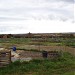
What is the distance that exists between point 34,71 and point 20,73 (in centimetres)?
107

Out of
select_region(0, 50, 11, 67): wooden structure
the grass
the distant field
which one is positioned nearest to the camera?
the grass

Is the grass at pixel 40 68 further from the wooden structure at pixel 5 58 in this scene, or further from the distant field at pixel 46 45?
the distant field at pixel 46 45

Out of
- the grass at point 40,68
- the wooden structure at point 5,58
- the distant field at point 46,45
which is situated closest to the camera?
the grass at point 40,68

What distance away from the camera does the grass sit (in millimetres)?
15991

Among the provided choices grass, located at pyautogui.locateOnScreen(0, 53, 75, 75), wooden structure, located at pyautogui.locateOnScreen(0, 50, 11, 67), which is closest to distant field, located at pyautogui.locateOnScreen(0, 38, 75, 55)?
grass, located at pyautogui.locateOnScreen(0, 53, 75, 75)

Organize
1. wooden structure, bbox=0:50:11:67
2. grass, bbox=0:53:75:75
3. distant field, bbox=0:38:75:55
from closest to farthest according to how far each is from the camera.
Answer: grass, bbox=0:53:75:75
wooden structure, bbox=0:50:11:67
distant field, bbox=0:38:75:55

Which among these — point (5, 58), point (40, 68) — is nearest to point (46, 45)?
point (5, 58)

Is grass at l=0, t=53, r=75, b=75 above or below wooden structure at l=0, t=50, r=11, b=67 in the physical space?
below

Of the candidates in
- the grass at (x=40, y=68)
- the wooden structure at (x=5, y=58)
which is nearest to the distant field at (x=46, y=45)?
the grass at (x=40, y=68)

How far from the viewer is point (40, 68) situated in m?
17.1

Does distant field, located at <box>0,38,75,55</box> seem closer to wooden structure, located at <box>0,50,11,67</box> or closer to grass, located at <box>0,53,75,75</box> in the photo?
grass, located at <box>0,53,75,75</box>

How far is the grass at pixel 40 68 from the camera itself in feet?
52.5

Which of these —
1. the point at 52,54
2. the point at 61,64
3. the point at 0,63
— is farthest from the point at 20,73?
the point at 52,54

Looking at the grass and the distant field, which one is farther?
the distant field
